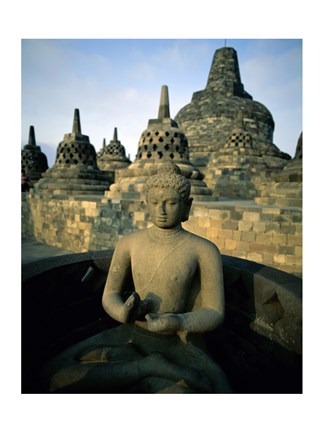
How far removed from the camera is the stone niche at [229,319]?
1.82 metres

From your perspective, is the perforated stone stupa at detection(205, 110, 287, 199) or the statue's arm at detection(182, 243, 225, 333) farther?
the perforated stone stupa at detection(205, 110, 287, 199)

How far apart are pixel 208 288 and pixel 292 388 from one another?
3.11ft

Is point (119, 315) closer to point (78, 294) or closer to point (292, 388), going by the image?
point (78, 294)

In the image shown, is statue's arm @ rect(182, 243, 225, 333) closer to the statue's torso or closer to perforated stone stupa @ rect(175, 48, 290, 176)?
the statue's torso

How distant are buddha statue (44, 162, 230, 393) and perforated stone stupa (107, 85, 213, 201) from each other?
5129mm

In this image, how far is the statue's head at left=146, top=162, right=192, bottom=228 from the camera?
173 centimetres

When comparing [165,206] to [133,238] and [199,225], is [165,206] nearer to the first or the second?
[133,238]

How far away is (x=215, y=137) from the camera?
62.0 feet

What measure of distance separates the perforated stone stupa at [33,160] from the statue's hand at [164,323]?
13.9 meters

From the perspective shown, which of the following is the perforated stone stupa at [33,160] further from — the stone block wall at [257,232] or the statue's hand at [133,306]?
the statue's hand at [133,306]

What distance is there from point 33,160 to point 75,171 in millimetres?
5906

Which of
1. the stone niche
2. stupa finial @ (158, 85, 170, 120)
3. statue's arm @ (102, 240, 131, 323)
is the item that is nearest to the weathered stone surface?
stupa finial @ (158, 85, 170, 120)

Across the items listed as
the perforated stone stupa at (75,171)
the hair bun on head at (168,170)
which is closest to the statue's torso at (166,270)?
the hair bun on head at (168,170)

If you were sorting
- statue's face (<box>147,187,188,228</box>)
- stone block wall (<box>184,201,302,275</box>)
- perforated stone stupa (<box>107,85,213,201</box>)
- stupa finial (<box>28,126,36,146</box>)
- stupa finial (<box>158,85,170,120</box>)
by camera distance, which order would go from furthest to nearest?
stupa finial (<box>28,126,36,146</box>)
stupa finial (<box>158,85,170,120</box>)
perforated stone stupa (<box>107,85,213,201</box>)
stone block wall (<box>184,201,302,275</box>)
statue's face (<box>147,187,188,228</box>)
